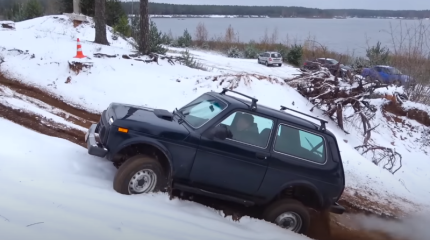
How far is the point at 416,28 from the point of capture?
16.7 m

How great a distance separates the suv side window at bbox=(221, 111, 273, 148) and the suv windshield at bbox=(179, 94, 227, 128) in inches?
9.6

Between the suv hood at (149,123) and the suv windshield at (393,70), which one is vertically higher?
the suv hood at (149,123)

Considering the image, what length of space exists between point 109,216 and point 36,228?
2.81 ft

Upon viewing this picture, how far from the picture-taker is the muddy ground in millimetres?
6953

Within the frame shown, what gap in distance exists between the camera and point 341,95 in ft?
41.3

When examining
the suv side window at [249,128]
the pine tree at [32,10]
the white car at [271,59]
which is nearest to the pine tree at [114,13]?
the pine tree at [32,10]

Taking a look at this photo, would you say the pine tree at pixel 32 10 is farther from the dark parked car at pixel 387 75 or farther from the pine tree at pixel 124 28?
the dark parked car at pixel 387 75

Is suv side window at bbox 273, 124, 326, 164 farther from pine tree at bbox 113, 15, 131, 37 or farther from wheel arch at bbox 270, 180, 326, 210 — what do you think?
pine tree at bbox 113, 15, 131, 37

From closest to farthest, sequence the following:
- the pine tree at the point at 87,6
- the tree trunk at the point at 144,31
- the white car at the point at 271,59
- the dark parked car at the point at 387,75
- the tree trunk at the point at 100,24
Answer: the tree trunk at the point at 144,31, the dark parked car at the point at 387,75, the tree trunk at the point at 100,24, the pine tree at the point at 87,6, the white car at the point at 271,59

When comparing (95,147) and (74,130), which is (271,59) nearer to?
(74,130)

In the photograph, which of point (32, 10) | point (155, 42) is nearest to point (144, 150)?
point (155, 42)

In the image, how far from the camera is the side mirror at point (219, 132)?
5832 millimetres

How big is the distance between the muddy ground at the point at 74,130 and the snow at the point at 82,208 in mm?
720

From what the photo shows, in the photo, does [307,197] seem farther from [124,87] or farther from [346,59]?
[346,59]
